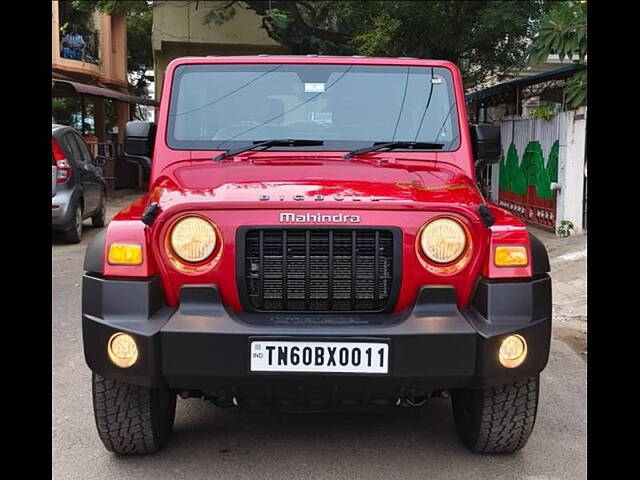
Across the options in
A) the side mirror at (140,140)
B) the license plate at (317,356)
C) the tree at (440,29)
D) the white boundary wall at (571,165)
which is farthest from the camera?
the tree at (440,29)

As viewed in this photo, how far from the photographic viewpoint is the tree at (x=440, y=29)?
13.9 m

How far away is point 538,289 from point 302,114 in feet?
5.60

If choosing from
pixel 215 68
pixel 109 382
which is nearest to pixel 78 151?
pixel 215 68

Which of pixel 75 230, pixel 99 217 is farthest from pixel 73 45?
A: pixel 75 230

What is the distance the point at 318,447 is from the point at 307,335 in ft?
3.14

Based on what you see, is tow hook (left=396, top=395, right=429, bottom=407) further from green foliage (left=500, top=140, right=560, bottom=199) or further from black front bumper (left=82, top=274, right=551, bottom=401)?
green foliage (left=500, top=140, right=560, bottom=199)

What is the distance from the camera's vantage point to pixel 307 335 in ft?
9.52

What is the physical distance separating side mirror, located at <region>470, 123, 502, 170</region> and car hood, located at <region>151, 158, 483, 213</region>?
34 cm

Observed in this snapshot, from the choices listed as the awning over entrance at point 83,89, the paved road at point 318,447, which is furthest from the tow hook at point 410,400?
the awning over entrance at point 83,89

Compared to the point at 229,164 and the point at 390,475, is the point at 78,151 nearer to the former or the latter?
the point at 229,164

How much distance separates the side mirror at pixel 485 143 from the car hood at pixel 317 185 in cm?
34

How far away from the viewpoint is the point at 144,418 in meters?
3.28

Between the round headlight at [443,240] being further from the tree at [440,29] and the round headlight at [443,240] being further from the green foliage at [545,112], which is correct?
the tree at [440,29]

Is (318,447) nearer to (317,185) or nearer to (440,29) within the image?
(317,185)
